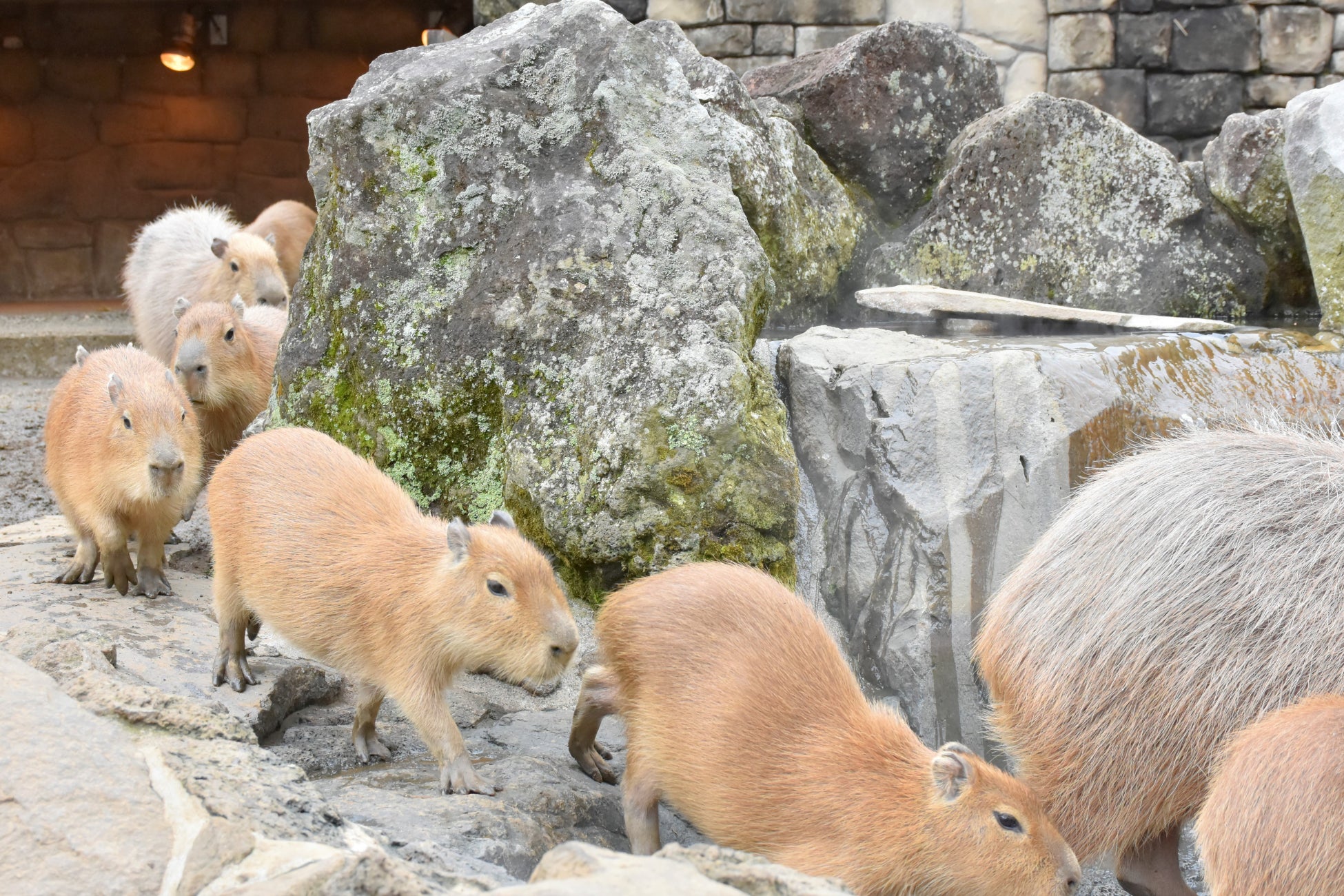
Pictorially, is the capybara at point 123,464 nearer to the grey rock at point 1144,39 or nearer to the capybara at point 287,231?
the capybara at point 287,231

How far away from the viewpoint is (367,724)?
3.09 m

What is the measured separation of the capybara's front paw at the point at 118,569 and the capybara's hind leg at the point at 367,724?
4.47 ft

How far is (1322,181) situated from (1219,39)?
5.70 m

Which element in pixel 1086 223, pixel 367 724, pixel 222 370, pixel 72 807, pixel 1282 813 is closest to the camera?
pixel 72 807

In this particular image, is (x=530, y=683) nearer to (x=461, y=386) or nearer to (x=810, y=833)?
(x=810, y=833)

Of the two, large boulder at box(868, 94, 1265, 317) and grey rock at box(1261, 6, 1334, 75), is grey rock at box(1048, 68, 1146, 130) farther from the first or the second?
large boulder at box(868, 94, 1265, 317)

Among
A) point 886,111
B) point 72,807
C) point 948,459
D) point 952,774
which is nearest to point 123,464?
point 72,807

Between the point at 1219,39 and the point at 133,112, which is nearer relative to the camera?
the point at 1219,39

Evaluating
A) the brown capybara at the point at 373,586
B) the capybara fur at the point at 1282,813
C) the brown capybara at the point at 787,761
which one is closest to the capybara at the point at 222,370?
the brown capybara at the point at 373,586

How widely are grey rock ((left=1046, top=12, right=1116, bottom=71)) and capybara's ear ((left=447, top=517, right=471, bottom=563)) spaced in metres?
8.40

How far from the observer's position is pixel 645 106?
3783 mm

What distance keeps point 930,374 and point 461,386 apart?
1406 mm

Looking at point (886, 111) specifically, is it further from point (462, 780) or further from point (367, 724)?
point (462, 780)

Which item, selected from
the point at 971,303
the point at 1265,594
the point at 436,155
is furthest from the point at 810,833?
the point at 971,303
